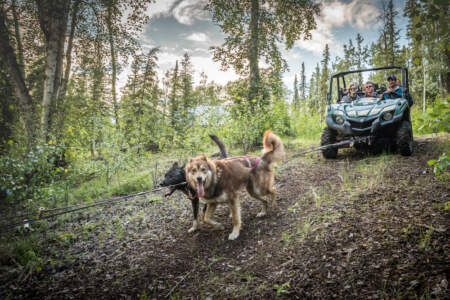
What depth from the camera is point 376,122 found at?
512 cm

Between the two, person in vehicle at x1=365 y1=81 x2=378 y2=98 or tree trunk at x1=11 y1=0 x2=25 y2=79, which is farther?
person in vehicle at x1=365 y1=81 x2=378 y2=98

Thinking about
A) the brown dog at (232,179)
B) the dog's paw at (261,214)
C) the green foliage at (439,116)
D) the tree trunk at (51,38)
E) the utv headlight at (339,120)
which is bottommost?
the dog's paw at (261,214)

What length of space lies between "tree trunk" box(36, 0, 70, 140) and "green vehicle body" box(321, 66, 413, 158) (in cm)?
819

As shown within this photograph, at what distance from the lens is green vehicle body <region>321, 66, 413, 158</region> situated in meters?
5.11

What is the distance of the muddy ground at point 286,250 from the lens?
79.4 inches

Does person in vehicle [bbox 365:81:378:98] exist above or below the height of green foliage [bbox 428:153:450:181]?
above

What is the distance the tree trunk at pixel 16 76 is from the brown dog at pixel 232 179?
5143 mm

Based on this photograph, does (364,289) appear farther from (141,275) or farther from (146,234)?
(146,234)

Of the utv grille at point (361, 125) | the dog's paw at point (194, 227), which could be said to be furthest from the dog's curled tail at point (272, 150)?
the utv grille at point (361, 125)

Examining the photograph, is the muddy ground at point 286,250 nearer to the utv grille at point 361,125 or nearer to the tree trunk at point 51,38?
the utv grille at point 361,125

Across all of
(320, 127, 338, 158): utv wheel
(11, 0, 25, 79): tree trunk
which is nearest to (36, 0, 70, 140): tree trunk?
→ (11, 0, 25, 79): tree trunk

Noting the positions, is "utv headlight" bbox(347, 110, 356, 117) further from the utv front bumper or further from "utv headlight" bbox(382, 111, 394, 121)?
"utv headlight" bbox(382, 111, 394, 121)

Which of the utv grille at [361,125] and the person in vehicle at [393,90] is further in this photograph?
the person in vehicle at [393,90]

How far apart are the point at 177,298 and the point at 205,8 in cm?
1214
